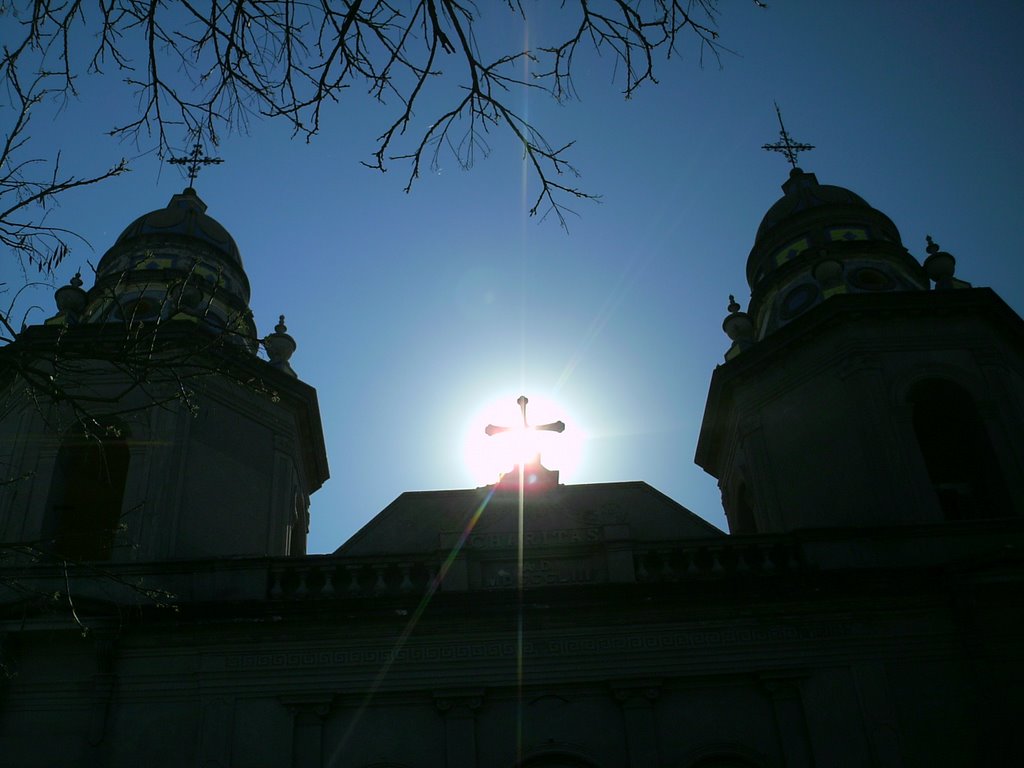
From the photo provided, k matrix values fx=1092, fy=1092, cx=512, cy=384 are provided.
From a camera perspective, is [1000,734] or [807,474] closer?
[1000,734]

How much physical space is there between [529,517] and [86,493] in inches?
264

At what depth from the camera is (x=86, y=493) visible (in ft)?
53.3

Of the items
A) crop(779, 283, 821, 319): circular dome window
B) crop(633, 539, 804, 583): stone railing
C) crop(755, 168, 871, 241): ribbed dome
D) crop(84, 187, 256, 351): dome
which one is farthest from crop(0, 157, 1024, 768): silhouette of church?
crop(755, 168, 871, 241): ribbed dome

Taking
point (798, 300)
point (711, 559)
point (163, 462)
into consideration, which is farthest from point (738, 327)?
point (163, 462)

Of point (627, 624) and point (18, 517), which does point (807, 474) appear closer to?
point (627, 624)

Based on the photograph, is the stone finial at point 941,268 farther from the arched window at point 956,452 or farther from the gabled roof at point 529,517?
the gabled roof at point 529,517

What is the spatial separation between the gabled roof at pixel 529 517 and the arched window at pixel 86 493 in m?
3.52

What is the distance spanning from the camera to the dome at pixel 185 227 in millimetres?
20359

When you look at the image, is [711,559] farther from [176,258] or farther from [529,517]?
[176,258]

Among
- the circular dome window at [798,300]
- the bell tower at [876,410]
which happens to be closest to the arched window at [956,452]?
the bell tower at [876,410]

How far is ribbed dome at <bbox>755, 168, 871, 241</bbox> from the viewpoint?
68.4ft

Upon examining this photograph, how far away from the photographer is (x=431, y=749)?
12.6 m

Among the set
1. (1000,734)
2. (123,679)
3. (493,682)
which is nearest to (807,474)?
(1000,734)

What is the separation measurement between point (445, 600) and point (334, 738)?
80.6 inches
